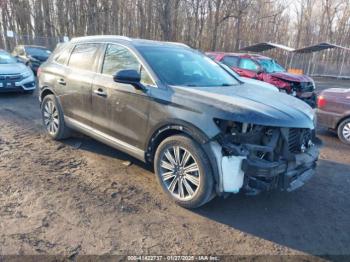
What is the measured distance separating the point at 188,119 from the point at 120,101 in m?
1.17

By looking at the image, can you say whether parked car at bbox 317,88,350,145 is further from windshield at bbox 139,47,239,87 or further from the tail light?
windshield at bbox 139,47,239,87

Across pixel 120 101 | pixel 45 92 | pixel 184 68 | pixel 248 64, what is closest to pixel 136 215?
pixel 120 101

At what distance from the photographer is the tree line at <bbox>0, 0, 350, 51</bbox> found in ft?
87.5

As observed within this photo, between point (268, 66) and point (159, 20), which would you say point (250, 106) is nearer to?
point (268, 66)

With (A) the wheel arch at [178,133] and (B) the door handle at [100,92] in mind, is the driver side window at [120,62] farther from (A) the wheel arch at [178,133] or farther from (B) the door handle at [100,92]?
(A) the wheel arch at [178,133]

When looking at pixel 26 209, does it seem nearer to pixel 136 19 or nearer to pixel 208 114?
pixel 208 114

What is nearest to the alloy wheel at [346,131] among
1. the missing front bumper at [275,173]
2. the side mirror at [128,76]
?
the missing front bumper at [275,173]

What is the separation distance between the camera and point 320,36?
3275cm

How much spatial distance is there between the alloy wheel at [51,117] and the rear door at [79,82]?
39cm

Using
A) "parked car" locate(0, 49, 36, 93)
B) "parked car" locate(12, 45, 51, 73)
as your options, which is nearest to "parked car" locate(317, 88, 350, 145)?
"parked car" locate(0, 49, 36, 93)

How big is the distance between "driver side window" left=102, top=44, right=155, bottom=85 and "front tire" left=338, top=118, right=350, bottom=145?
4.61 m

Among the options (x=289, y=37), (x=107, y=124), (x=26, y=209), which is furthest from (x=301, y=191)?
(x=289, y=37)

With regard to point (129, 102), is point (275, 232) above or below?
below

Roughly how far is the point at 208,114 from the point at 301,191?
1.89 metres
